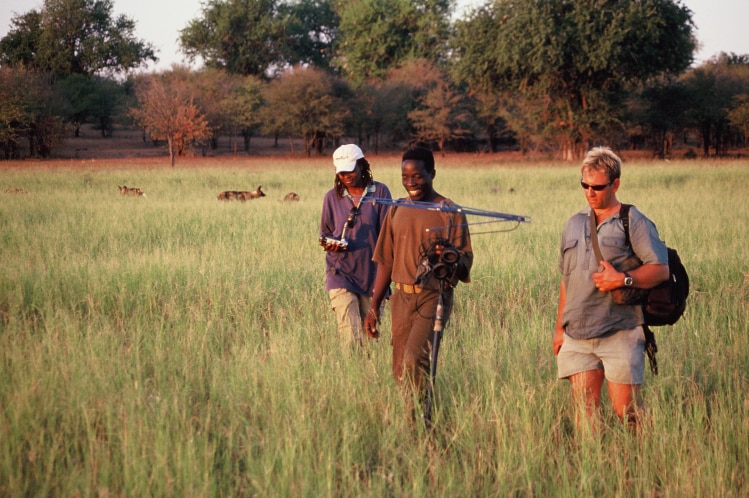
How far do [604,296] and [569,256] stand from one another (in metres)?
0.29

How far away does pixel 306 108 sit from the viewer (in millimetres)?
52281

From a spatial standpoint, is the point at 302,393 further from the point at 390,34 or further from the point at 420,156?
the point at 390,34

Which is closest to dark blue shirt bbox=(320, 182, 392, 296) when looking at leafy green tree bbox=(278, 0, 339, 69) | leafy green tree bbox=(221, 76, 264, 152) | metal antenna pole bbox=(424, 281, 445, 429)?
metal antenna pole bbox=(424, 281, 445, 429)

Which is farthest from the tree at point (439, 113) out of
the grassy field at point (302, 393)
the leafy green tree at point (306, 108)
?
the grassy field at point (302, 393)

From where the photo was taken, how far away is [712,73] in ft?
173

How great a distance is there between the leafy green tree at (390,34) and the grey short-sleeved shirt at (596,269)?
62.5m

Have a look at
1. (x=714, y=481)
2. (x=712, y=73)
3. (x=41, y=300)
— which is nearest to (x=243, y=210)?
(x=41, y=300)

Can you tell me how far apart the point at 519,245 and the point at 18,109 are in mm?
34326


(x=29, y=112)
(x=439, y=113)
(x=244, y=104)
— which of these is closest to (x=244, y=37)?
(x=244, y=104)

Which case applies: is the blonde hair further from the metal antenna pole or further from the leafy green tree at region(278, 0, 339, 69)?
the leafy green tree at region(278, 0, 339, 69)

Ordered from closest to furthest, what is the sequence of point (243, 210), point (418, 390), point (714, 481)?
point (714, 481) → point (418, 390) → point (243, 210)

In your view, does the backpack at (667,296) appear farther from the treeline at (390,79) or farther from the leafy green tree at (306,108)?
the leafy green tree at (306,108)

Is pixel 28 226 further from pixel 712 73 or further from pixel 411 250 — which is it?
pixel 712 73

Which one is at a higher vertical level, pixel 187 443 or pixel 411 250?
pixel 411 250
